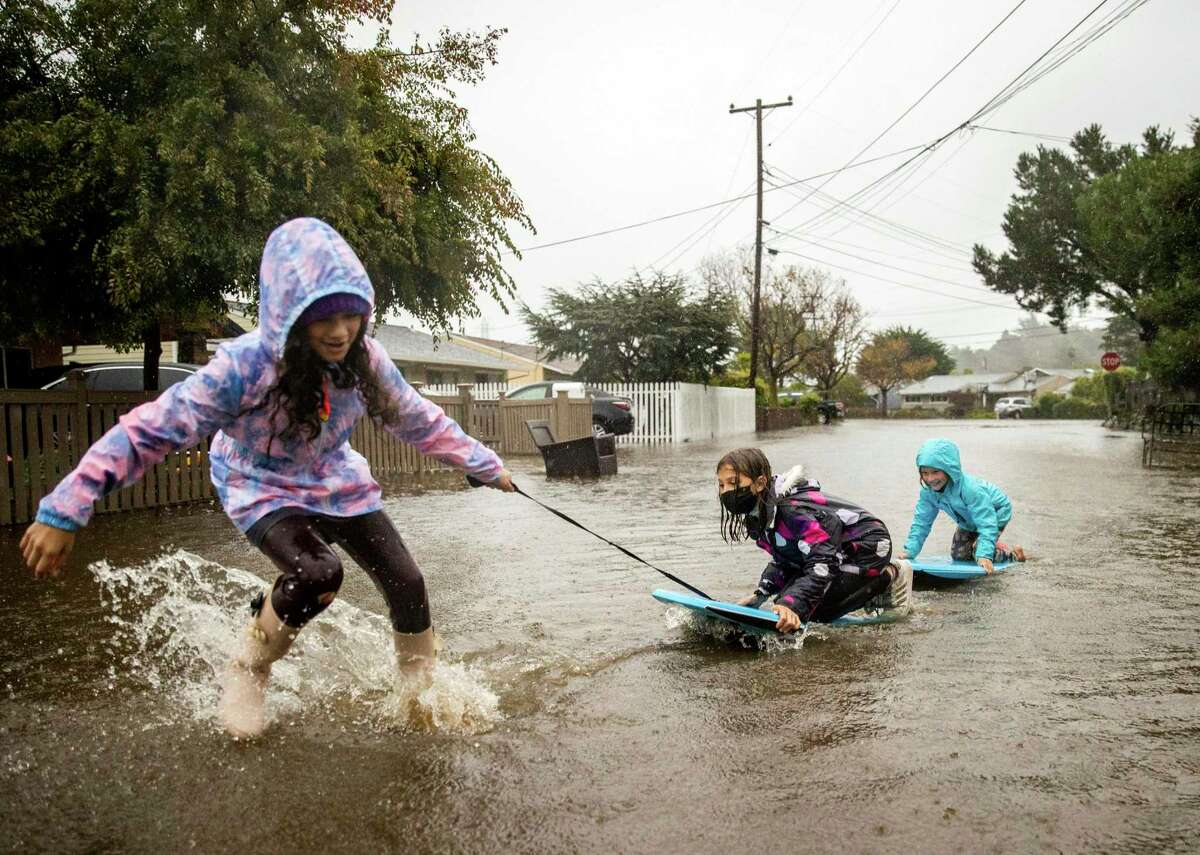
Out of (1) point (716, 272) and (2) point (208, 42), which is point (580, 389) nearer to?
(2) point (208, 42)

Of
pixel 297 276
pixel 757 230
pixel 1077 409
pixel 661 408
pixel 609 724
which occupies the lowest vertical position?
pixel 609 724

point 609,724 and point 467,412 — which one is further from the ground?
point 467,412

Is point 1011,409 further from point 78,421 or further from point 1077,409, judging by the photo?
point 78,421

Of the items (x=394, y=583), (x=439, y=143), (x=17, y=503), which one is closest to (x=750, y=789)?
(x=394, y=583)

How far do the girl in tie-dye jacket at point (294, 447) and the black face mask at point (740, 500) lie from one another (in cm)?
126

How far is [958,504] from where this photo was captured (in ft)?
19.5

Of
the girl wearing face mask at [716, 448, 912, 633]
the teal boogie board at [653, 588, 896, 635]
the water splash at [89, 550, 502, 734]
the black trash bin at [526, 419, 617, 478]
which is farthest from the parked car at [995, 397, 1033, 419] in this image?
the water splash at [89, 550, 502, 734]

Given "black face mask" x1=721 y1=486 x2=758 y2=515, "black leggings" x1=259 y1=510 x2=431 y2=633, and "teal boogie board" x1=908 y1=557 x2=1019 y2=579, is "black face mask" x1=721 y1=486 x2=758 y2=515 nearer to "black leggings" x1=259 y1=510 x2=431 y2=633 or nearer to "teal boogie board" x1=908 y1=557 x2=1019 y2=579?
"black leggings" x1=259 y1=510 x2=431 y2=633

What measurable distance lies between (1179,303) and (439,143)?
49.3ft

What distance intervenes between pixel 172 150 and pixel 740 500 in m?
6.98

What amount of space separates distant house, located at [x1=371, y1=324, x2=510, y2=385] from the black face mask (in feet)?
104

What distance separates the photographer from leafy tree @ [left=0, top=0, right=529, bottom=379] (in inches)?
333

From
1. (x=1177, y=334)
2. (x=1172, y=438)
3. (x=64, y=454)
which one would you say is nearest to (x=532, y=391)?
(x=64, y=454)

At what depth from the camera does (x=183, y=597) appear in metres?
5.42
